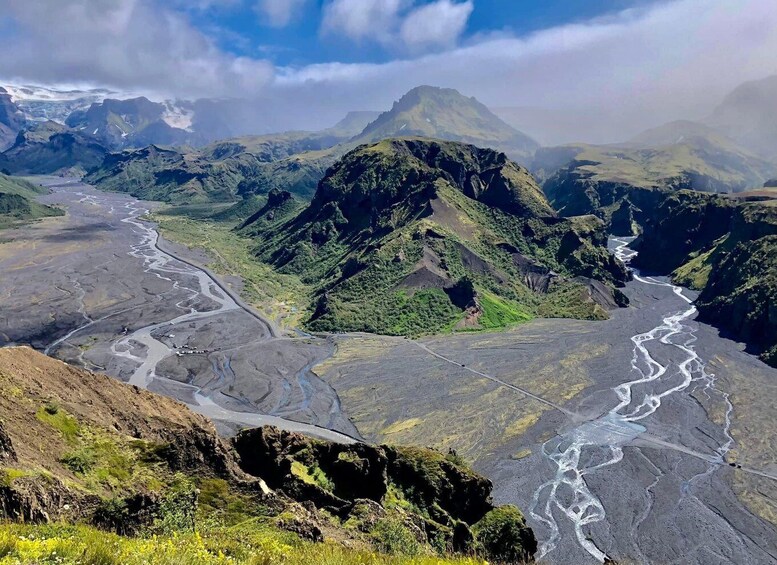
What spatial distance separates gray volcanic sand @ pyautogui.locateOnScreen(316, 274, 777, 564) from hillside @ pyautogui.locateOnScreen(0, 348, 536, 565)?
27045 mm

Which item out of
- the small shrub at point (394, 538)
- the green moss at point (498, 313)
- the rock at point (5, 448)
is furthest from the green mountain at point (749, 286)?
the rock at point (5, 448)

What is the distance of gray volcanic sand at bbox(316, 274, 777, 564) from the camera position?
220 feet

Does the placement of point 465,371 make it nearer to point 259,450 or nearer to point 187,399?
point 187,399

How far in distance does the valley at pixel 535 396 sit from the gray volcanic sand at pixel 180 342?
573 mm

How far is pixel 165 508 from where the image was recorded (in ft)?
77.9

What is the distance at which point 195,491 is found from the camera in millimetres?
26500

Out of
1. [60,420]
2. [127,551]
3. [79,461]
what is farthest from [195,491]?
[127,551]

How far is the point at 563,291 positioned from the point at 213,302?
388 feet

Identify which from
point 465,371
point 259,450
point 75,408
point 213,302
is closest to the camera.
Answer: point 75,408

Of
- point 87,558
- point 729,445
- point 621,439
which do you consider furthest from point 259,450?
point 729,445

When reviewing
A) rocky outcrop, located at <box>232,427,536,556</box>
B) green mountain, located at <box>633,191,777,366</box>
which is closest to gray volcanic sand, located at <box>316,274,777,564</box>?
green mountain, located at <box>633,191,777,366</box>

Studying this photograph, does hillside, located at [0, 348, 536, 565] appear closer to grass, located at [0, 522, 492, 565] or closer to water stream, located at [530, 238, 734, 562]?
grass, located at [0, 522, 492, 565]

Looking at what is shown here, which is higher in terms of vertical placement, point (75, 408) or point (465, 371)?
point (75, 408)

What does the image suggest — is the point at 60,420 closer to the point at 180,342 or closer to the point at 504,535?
the point at 504,535
